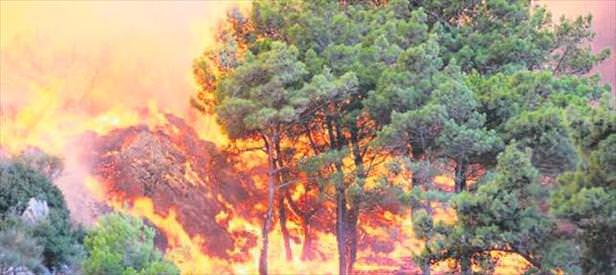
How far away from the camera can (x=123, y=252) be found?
9961mm

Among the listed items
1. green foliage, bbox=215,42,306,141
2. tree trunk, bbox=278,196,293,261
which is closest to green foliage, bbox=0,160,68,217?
green foliage, bbox=215,42,306,141

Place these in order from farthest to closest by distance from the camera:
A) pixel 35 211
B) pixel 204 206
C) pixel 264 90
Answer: pixel 204 206 < pixel 264 90 < pixel 35 211

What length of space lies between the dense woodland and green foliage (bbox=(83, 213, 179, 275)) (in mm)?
27

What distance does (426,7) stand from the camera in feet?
59.0

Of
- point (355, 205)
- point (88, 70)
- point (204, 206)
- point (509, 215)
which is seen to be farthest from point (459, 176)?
point (88, 70)

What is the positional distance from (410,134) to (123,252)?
6557mm

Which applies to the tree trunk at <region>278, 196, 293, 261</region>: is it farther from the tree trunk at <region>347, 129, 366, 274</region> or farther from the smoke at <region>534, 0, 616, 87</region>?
the smoke at <region>534, 0, 616, 87</region>

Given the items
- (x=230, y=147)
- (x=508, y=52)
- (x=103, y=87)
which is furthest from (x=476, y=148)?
(x=103, y=87)

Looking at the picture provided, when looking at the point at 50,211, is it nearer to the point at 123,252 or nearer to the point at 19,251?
the point at 19,251

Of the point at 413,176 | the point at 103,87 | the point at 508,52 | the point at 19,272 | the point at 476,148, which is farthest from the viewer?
the point at 103,87

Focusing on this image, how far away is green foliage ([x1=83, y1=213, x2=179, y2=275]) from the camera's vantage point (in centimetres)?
952

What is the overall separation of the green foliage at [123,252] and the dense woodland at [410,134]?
27 mm

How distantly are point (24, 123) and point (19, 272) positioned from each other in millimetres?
7160

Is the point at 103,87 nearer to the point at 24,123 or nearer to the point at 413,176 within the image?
the point at 24,123
